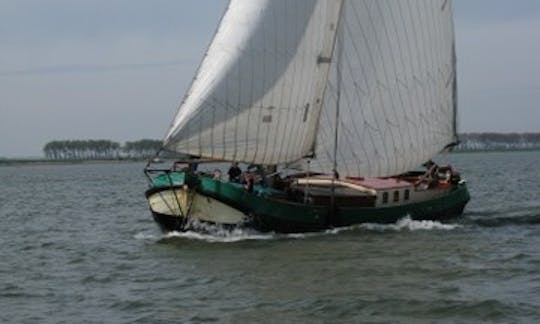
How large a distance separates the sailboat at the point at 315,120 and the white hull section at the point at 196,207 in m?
0.03

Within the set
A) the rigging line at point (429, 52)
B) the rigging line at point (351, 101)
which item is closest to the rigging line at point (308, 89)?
the rigging line at point (351, 101)

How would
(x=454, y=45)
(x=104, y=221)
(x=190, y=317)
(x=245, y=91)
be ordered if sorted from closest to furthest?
1. (x=190, y=317)
2. (x=245, y=91)
3. (x=454, y=45)
4. (x=104, y=221)

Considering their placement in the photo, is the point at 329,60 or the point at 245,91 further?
the point at 329,60

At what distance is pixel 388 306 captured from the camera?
17.4 meters

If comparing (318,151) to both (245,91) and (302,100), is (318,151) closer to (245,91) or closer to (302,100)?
(302,100)

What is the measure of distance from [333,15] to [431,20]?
5312mm

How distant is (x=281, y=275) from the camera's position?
2106 cm

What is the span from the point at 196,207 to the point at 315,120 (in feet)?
15.4

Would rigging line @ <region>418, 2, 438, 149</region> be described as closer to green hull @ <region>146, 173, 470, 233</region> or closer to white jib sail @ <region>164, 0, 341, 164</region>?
white jib sail @ <region>164, 0, 341, 164</region>

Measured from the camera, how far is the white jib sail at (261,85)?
25.4 metres

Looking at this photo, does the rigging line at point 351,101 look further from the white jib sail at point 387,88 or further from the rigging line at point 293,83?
the rigging line at point 293,83

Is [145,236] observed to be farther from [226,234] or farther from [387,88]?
[387,88]

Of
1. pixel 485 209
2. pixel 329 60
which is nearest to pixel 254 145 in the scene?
pixel 329 60

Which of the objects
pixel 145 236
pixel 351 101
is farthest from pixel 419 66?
pixel 145 236
